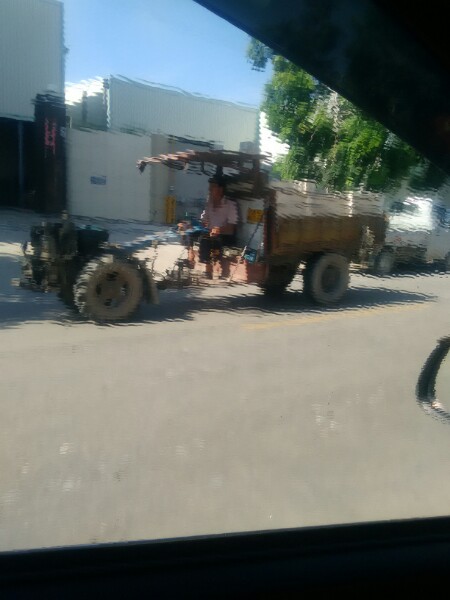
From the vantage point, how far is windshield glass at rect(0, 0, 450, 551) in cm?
181

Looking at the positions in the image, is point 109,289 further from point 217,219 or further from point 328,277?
point 328,277

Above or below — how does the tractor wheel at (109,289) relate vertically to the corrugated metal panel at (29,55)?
below

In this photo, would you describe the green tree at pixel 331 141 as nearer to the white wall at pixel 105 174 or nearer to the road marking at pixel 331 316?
the white wall at pixel 105 174

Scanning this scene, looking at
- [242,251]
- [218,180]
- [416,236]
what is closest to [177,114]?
[218,180]

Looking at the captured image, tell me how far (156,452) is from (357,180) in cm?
121

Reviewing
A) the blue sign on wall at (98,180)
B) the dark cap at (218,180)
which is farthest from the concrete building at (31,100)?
the dark cap at (218,180)

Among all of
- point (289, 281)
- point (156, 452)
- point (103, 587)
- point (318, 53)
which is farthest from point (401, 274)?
point (103, 587)

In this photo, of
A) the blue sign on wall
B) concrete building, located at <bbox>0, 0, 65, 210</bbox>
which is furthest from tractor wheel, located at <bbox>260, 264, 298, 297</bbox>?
concrete building, located at <bbox>0, 0, 65, 210</bbox>

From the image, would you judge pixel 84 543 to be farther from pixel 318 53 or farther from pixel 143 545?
pixel 318 53

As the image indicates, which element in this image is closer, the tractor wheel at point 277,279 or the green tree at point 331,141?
the green tree at point 331,141

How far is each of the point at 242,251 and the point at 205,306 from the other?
0.88 feet

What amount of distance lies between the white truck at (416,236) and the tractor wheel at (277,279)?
35 centimetres

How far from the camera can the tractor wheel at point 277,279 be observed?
2.30m

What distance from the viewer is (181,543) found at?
1842mm
